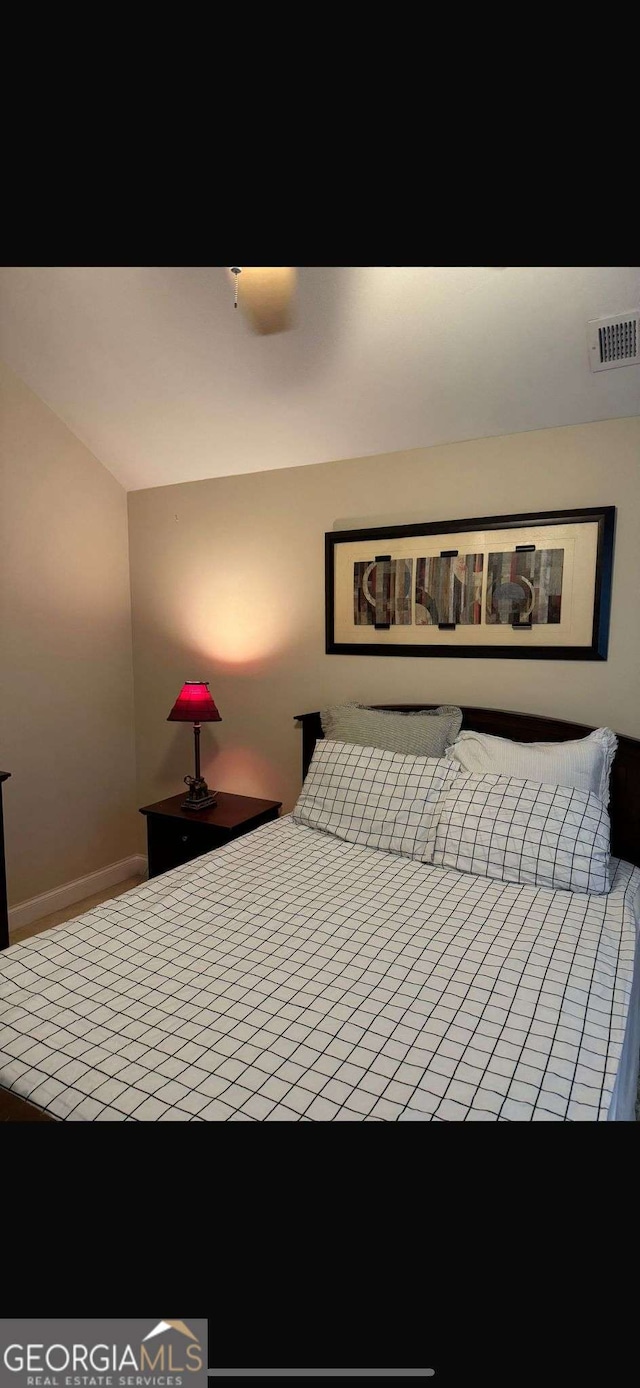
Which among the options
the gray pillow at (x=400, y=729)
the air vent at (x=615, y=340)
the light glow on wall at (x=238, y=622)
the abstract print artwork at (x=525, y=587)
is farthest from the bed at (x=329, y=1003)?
the air vent at (x=615, y=340)

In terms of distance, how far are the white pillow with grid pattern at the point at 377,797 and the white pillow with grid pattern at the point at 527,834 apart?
0.09 metres

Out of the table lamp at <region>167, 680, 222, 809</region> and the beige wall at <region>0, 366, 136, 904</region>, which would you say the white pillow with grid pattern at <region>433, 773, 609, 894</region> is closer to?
the table lamp at <region>167, 680, 222, 809</region>

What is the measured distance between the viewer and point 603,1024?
1244 millimetres

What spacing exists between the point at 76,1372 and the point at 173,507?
314 centimetres

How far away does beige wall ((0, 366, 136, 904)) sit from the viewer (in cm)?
284

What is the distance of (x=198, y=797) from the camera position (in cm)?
291

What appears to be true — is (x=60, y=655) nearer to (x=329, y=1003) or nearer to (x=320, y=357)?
(x=320, y=357)

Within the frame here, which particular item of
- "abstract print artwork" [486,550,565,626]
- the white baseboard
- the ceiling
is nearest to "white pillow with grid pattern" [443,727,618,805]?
"abstract print artwork" [486,550,565,626]

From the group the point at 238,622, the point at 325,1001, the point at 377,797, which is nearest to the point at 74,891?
the point at 238,622

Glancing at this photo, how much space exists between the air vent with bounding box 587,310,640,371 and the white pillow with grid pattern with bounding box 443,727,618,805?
1.18 m

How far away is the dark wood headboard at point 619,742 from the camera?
213cm

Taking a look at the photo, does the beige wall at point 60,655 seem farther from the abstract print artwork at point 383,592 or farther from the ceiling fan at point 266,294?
the abstract print artwork at point 383,592
